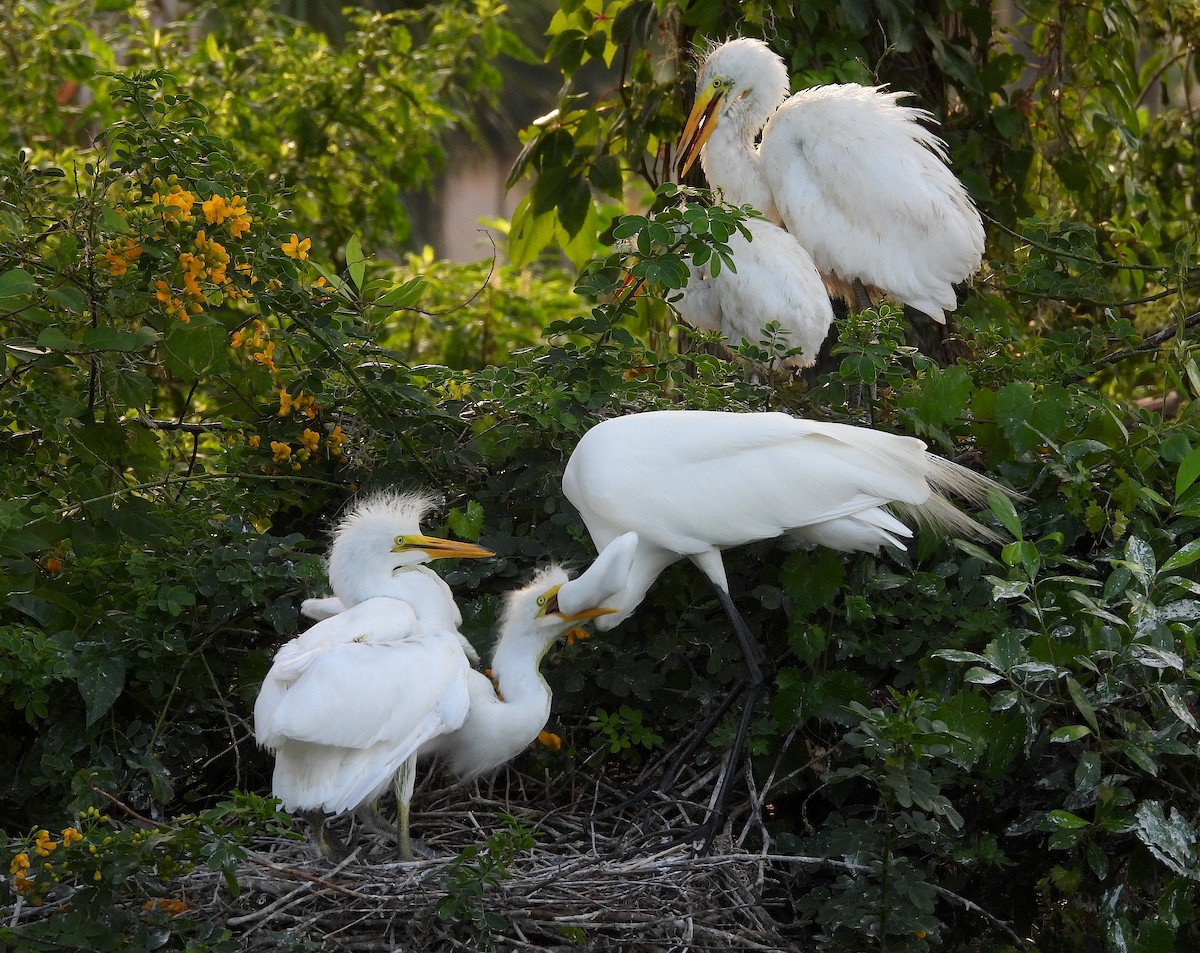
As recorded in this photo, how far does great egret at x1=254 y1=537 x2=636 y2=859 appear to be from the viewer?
2.39 metres

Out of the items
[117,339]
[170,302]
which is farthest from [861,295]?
[117,339]

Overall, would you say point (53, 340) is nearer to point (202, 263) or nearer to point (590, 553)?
point (202, 263)

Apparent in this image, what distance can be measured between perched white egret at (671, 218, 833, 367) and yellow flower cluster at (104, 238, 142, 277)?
154cm

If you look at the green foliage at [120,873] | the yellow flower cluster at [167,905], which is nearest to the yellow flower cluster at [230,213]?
the green foliage at [120,873]

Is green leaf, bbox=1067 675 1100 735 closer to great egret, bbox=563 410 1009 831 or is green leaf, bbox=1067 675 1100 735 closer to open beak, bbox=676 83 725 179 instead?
great egret, bbox=563 410 1009 831

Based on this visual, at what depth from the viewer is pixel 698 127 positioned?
452 cm

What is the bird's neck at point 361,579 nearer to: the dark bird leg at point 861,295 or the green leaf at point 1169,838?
the green leaf at point 1169,838

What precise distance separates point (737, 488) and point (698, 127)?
6.66ft

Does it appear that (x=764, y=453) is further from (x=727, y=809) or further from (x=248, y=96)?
(x=248, y=96)

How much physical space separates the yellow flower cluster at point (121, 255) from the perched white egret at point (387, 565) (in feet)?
2.31

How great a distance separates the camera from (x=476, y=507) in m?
3.13

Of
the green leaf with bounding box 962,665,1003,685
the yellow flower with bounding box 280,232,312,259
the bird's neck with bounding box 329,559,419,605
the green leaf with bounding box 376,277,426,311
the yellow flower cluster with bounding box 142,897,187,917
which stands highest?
the yellow flower with bounding box 280,232,312,259

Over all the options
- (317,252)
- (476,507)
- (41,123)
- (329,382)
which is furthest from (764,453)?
(41,123)

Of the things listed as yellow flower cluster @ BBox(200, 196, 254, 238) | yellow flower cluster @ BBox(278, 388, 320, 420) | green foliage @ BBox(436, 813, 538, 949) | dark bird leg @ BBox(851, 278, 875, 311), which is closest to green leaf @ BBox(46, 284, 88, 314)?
yellow flower cluster @ BBox(200, 196, 254, 238)
